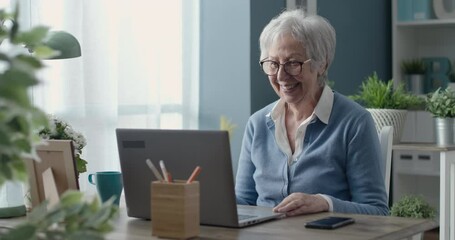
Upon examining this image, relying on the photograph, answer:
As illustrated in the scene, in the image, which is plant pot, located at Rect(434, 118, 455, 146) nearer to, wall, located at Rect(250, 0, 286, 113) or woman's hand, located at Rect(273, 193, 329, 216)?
wall, located at Rect(250, 0, 286, 113)

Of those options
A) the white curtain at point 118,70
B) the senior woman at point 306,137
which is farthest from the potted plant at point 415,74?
the senior woman at point 306,137

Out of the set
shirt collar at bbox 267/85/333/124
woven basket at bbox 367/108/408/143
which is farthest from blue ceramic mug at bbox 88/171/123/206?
woven basket at bbox 367/108/408/143

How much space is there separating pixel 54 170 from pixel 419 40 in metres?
3.97

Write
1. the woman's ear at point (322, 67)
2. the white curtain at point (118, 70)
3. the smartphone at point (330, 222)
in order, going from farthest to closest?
the white curtain at point (118, 70) → the woman's ear at point (322, 67) → the smartphone at point (330, 222)

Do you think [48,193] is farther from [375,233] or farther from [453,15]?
[453,15]

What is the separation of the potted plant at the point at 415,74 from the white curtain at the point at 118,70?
5.89ft

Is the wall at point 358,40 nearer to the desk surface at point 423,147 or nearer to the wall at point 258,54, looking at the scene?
the wall at point 258,54

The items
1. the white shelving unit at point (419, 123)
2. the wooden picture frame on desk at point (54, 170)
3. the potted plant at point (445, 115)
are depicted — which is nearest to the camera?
the wooden picture frame on desk at point (54, 170)

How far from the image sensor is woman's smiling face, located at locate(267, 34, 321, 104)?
2400 mm

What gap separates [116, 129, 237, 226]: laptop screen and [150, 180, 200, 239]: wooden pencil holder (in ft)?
0.22

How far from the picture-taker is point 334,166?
2.29 meters

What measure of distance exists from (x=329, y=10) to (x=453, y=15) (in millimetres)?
933

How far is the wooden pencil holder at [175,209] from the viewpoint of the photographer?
1.61m

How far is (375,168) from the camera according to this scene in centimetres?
225
